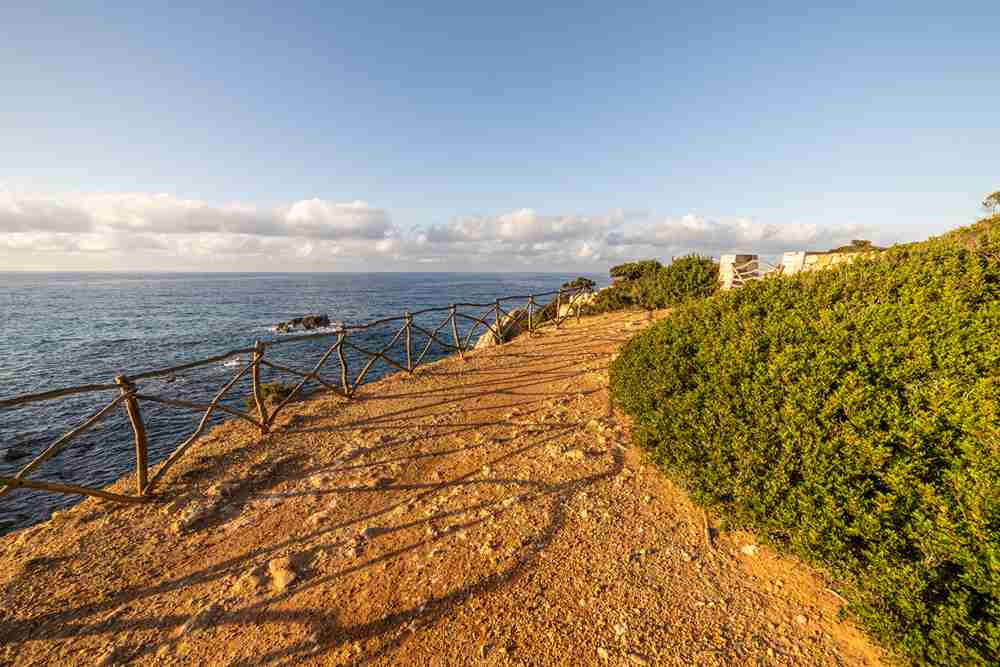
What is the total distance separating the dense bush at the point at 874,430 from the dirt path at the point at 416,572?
59cm

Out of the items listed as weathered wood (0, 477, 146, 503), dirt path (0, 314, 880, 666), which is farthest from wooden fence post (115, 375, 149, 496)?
dirt path (0, 314, 880, 666)

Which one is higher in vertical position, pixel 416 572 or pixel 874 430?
pixel 874 430

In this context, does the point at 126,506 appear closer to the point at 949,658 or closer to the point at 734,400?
the point at 734,400

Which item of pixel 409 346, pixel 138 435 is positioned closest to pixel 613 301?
pixel 409 346

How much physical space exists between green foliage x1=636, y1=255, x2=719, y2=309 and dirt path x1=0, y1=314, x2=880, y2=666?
40.0ft

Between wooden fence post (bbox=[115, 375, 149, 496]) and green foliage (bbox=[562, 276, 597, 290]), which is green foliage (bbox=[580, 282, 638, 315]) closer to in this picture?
green foliage (bbox=[562, 276, 597, 290])

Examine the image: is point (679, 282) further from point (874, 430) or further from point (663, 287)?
point (874, 430)

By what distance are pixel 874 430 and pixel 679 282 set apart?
14.7 m

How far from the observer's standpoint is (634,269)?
22266 millimetres

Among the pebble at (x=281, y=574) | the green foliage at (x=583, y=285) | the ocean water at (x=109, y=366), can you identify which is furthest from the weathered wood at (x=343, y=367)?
the green foliage at (x=583, y=285)

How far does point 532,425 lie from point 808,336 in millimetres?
4185

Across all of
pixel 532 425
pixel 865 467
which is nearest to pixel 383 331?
pixel 532 425

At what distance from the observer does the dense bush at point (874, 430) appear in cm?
241

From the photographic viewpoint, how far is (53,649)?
3.17 m
